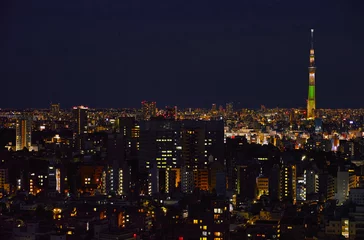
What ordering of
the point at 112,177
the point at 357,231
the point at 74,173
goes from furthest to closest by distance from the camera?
the point at 74,173
the point at 112,177
the point at 357,231

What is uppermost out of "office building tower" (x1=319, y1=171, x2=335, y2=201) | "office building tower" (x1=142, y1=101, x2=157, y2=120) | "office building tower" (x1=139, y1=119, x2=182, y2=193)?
"office building tower" (x1=142, y1=101, x2=157, y2=120)

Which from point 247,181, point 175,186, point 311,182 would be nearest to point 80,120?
point 175,186

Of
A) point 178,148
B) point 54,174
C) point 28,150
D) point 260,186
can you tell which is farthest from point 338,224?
point 28,150

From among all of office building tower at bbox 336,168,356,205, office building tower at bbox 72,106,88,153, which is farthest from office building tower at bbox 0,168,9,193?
office building tower at bbox 72,106,88,153

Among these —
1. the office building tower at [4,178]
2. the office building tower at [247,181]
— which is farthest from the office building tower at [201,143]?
the office building tower at [4,178]

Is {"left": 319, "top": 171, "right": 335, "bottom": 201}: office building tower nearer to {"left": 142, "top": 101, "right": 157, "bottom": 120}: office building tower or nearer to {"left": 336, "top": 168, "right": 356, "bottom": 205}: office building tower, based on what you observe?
{"left": 336, "top": 168, "right": 356, "bottom": 205}: office building tower

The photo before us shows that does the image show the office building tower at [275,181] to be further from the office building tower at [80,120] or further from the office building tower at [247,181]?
the office building tower at [80,120]

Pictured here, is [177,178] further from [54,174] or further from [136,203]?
[136,203]

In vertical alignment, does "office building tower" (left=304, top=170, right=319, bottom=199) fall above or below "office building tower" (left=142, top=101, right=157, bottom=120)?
below
